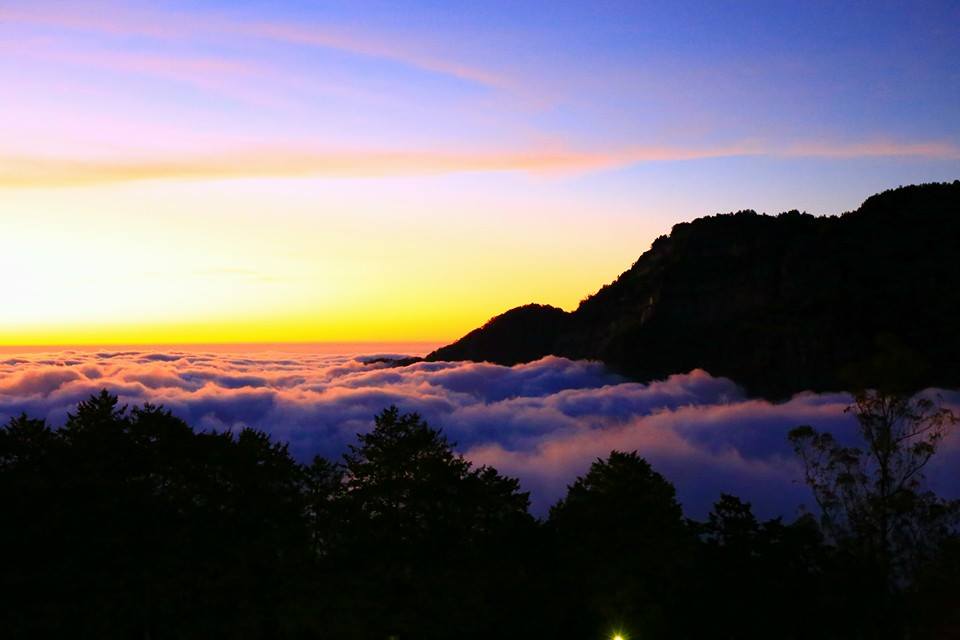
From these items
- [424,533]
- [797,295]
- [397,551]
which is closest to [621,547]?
[424,533]

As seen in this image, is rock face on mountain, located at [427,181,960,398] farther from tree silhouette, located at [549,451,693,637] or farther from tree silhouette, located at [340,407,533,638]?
tree silhouette, located at [340,407,533,638]

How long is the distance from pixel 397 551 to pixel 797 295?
116 metres

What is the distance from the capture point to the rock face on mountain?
12200cm

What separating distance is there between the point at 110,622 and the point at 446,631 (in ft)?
32.9

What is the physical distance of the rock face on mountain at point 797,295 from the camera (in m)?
122

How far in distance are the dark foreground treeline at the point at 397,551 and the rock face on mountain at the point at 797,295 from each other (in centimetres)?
8951

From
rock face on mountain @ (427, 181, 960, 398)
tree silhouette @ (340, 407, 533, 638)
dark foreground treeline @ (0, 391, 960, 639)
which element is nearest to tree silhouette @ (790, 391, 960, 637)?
dark foreground treeline @ (0, 391, 960, 639)

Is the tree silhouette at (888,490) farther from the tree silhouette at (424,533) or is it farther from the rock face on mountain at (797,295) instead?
the rock face on mountain at (797,295)

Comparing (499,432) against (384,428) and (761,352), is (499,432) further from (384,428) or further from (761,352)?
(384,428)

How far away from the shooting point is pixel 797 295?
13275cm

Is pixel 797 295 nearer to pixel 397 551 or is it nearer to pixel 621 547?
pixel 621 547

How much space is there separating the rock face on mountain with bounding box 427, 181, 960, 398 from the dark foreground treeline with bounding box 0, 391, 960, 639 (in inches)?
3524

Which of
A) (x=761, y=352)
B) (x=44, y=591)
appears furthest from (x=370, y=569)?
(x=761, y=352)

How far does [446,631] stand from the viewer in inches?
1000
